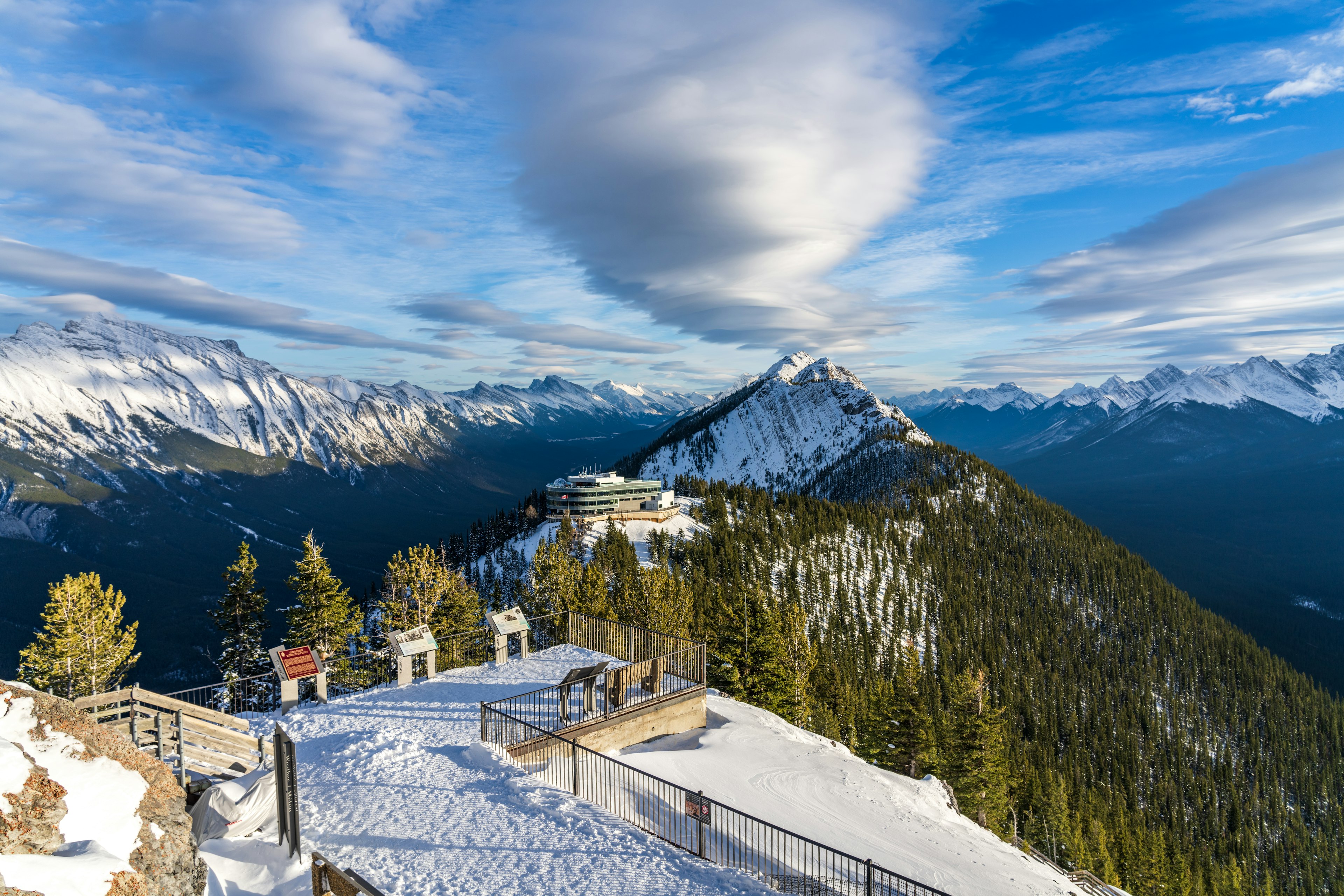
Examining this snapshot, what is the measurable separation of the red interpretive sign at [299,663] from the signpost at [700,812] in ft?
50.7

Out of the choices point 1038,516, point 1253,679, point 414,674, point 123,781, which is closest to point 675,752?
point 414,674

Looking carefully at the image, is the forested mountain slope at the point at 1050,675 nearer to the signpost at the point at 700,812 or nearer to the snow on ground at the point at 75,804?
the signpost at the point at 700,812

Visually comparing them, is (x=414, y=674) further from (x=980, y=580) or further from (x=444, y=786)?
(x=980, y=580)

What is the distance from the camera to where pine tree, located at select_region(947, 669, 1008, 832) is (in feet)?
150

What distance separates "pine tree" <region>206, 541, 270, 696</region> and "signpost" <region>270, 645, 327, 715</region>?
22065mm

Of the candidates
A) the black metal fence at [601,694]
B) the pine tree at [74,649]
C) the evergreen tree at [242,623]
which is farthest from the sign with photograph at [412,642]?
the evergreen tree at [242,623]

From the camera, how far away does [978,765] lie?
152 ft

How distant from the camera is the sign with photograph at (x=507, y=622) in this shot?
28.4 meters

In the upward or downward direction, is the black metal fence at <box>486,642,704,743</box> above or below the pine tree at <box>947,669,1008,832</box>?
above

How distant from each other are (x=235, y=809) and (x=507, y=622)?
1578 cm

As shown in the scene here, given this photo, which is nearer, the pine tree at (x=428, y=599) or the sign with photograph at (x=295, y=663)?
the sign with photograph at (x=295, y=663)

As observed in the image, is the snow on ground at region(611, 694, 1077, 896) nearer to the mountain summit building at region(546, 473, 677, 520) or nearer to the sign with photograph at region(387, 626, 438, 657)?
the sign with photograph at region(387, 626, 438, 657)

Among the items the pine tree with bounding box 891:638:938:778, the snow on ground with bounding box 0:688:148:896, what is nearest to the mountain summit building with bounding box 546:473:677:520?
the pine tree with bounding box 891:638:938:778

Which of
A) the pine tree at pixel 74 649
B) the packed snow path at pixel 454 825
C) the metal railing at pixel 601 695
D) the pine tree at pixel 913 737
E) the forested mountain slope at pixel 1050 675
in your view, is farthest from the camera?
the forested mountain slope at pixel 1050 675
